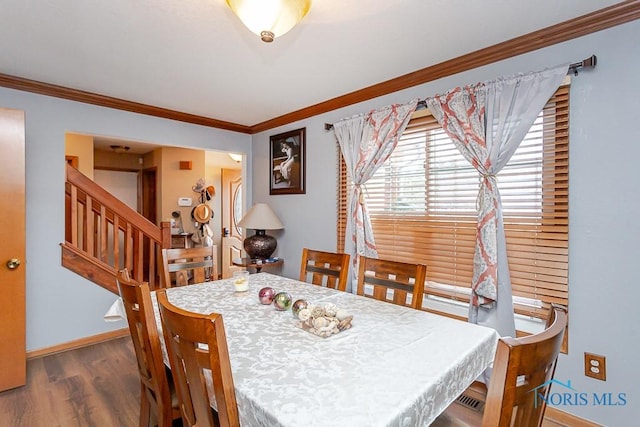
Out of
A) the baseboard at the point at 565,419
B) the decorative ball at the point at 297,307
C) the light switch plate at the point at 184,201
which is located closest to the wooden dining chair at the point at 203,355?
the decorative ball at the point at 297,307

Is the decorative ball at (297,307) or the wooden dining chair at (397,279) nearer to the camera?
the decorative ball at (297,307)

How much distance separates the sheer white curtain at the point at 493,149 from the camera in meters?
1.95

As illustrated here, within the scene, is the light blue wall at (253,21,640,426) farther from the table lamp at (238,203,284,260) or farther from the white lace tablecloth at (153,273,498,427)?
the table lamp at (238,203,284,260)

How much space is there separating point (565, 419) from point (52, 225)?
4.08 meters

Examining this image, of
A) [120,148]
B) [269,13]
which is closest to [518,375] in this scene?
[269,13]

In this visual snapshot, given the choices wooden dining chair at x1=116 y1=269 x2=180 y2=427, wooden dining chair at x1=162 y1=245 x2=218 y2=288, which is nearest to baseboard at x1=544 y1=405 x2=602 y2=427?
wooden dining chair at x1=116 y1=269 x2=180 y2=427

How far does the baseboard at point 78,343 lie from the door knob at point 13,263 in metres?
0.95

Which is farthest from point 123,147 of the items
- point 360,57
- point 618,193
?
point 618,193

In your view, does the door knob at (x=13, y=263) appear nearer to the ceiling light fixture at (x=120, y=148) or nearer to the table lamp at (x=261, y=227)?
the table lamp at (x=261, y=227)

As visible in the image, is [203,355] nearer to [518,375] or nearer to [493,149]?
[518,375]

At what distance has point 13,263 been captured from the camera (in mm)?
2279

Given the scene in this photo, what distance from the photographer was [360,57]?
2240mm

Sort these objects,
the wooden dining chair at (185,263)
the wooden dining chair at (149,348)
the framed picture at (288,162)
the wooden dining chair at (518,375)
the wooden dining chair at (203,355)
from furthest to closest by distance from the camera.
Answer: the framed picture at (288,162)
the wooden dining chair at (185,263)
the wooden dining chair at (149,348)
the wooden dining chair at (203,355)
the wooden dining chair at (518,375)

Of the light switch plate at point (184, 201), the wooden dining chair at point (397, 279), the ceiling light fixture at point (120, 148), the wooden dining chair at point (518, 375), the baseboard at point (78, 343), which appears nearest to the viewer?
the wooden dining chair at point (518, 375)
